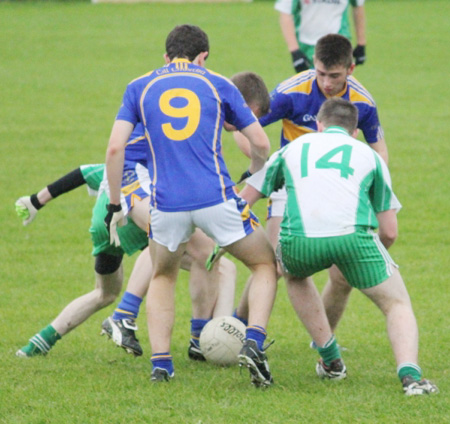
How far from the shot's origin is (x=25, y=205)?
702cm

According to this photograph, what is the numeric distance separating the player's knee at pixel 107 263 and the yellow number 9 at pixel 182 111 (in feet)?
4.44

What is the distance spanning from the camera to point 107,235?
6.50 meters

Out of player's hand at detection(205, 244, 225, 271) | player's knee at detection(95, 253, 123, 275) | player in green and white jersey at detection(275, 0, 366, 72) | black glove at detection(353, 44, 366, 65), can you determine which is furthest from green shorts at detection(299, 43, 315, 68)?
player's hand at detection(205, 244, 225, 271)

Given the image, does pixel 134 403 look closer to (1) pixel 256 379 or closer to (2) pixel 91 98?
(1) pixel 256 379

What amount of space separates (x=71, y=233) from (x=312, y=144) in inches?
226

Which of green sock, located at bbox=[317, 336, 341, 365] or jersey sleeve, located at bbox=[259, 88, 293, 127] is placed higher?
jersey sleeve, located at bbox=[259, 88, 293, 127]

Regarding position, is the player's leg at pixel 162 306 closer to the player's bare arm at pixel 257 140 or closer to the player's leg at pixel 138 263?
the player's leg at pixel 138 263

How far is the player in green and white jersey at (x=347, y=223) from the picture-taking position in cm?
541

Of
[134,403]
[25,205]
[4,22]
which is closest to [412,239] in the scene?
[25,205]

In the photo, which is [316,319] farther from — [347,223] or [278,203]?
[278,203]

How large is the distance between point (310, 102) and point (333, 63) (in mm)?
399

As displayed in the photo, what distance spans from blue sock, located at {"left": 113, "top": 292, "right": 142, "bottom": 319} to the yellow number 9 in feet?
4.82

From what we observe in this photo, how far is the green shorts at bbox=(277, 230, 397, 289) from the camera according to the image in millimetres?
5414

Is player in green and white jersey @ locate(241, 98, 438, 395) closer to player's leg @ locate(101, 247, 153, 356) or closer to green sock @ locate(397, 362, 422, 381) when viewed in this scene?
green sock @ locate(397, 362, 422, 381)
